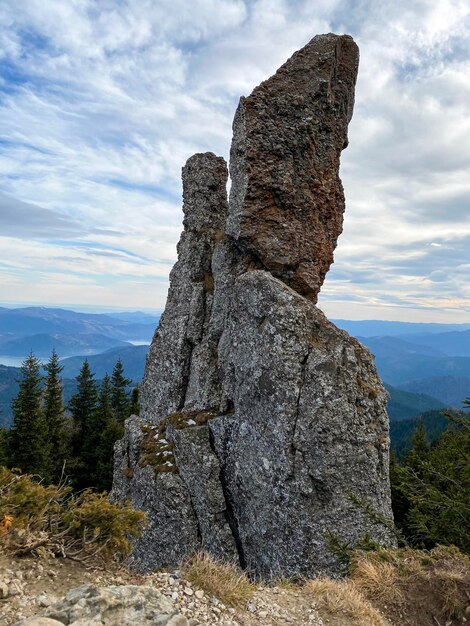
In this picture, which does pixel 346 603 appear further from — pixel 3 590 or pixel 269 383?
pixel 269 383

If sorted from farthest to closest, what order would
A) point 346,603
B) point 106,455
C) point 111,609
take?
point 106,455, point 346,603, point 111,609

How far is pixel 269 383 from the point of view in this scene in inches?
754

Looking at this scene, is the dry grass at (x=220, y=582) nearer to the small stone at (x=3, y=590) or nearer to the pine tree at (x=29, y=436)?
the small stone at (x=3, y=590)

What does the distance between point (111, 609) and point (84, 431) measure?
53.2 metres

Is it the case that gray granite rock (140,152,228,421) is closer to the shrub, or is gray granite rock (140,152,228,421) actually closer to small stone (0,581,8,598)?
the shrub

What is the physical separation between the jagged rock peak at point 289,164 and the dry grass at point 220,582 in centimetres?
1687

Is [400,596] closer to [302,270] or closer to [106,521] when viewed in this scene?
[106,521]

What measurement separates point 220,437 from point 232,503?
3.02 m

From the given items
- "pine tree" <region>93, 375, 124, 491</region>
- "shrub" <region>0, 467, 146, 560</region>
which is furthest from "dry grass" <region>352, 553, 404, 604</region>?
"pine tree" <region>93, 375, 124, 491</region>

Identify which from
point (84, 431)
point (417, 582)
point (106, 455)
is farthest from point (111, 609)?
point (84, 431)

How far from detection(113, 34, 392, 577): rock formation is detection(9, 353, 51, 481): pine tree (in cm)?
2171

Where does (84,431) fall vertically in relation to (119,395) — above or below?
below

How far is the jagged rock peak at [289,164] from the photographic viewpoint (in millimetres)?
23125

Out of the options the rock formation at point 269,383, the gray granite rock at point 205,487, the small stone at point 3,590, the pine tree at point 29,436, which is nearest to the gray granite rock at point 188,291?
the rock formation at point 269,383
